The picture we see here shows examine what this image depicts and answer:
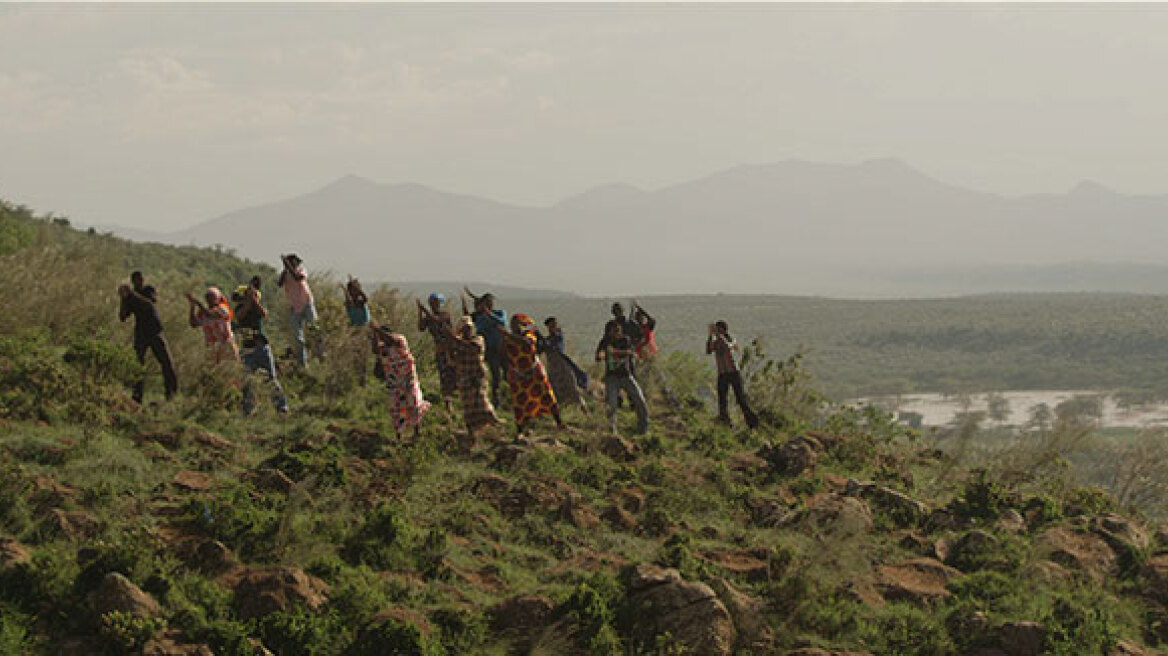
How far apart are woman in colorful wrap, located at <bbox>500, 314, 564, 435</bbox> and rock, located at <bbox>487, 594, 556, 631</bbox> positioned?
4.72m

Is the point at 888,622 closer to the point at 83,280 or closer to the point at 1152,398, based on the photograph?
the point at 83,280

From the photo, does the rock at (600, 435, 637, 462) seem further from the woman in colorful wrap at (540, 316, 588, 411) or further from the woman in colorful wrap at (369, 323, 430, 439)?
the woman in colorful wrap at (369, 323, 430, 439)

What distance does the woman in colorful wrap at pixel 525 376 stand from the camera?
508 inches

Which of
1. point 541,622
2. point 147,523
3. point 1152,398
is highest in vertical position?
point 147,523

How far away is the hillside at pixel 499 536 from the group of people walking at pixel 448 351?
13.5 inches

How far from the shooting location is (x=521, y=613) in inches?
329

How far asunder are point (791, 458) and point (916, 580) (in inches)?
138

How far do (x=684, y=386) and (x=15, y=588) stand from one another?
1192cm

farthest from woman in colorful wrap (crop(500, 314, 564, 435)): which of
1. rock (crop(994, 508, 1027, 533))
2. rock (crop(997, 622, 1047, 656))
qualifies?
rock (crop(997, 622, 1047, 656))

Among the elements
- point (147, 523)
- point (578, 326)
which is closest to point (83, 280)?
point (147, 523)

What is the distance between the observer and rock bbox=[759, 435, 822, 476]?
13.3 meters

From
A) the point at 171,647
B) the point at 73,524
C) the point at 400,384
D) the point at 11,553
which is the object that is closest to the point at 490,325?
the point at 400,384

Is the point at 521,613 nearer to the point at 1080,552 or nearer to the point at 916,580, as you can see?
the point at 916,580

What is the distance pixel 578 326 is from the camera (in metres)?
75.6
